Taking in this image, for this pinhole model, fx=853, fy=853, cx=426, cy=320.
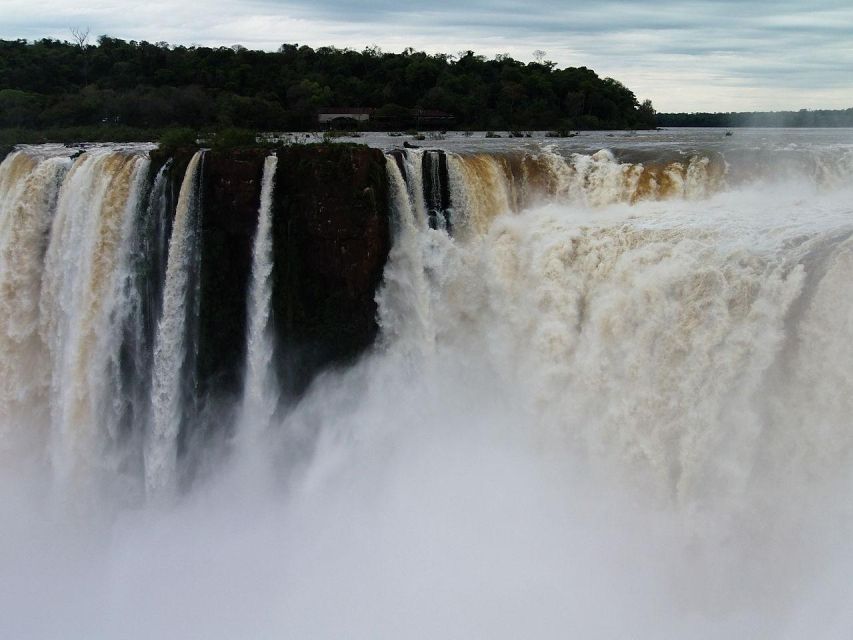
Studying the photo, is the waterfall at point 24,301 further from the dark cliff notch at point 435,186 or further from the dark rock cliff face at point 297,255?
the dark cliff notch at point 435,186

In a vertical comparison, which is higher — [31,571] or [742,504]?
[742,504]

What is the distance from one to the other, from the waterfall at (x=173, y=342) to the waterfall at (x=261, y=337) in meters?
1.19

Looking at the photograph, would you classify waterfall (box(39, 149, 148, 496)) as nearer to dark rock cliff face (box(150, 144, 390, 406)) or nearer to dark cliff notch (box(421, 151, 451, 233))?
dark rock cliff face (box(150, 144, 390, 406))

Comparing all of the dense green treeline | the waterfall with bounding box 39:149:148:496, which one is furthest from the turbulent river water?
the dense green treeline

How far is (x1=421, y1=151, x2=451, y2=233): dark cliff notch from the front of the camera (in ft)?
50.5

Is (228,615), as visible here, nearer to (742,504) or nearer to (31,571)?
(31,571)

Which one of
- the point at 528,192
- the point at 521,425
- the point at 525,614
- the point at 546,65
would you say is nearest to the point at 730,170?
the point at 528,192

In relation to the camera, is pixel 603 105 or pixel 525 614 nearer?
pixel 525 614

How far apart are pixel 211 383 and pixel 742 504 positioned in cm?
936

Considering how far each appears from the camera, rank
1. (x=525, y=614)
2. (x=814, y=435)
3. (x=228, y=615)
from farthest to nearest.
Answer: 1. (x=228, y=615)
2. (x=525, y=614)
3. (x=814, y=435)

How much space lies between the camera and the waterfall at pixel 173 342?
15.3 meters

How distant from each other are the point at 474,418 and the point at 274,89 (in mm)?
25853

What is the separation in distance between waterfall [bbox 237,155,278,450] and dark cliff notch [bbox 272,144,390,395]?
173 millimetres

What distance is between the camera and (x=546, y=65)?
42344 mm
